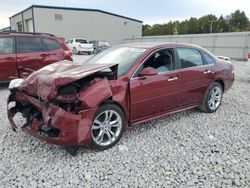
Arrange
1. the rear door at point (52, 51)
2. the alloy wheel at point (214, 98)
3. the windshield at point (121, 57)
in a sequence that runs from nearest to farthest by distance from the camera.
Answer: the windshield at point (121, 57)
the alloy wheel at point (214, 98)
the rear door at point (52, 51)

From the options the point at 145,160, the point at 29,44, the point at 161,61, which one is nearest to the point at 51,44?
the point at 29,44

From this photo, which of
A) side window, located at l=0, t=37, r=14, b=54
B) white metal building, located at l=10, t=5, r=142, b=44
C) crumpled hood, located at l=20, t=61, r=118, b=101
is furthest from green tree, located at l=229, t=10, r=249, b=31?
crumpled hood, located at l=20, t=61, r=118, b=101

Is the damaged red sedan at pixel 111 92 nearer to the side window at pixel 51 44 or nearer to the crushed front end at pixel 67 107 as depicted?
the crushed front end at pixel 67 107

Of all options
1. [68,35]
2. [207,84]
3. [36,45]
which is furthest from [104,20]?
[207,84]

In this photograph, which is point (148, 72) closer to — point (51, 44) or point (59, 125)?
point (59, 125)

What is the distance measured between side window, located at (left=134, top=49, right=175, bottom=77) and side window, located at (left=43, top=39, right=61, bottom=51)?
456 cm

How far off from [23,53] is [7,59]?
48 centimetres

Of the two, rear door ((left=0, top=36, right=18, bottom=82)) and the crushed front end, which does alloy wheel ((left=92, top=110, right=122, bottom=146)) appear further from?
rear door ((left=0, top=36, right=18, bottom=82))

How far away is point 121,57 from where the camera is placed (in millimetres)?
3887

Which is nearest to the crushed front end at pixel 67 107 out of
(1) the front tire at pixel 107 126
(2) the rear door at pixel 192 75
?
(1) the front tire at pixel 107 126

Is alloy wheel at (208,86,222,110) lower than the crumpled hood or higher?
lower

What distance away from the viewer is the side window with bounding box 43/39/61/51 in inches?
284

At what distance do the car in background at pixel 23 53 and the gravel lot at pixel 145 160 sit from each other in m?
2.83

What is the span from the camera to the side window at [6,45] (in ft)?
21.2
